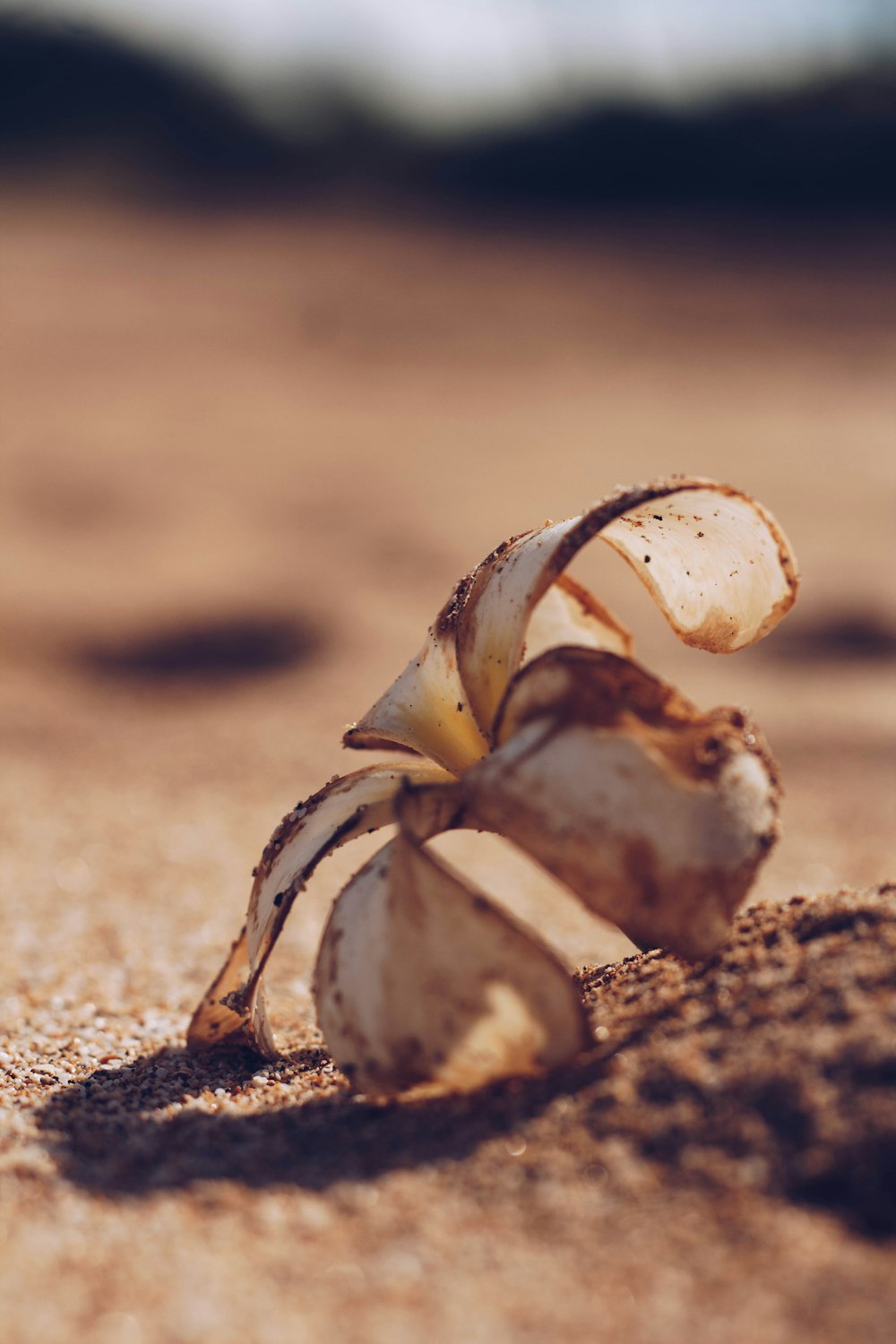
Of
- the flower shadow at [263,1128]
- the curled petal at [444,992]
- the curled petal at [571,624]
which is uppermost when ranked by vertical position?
the curled petal at [571,624]

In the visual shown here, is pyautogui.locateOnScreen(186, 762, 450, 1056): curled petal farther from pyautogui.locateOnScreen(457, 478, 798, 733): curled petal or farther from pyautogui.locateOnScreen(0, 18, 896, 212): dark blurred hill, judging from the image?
pyautogui.locateOnScreen(0, 18, 896, 212): dark blurred hill

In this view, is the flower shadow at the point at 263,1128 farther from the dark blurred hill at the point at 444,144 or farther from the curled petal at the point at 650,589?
the dark blurred hill at the point at 444,144

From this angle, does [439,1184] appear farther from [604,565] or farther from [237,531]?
[237,531]

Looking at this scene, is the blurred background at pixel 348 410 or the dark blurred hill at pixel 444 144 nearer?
the blurred background at pixel 348 410

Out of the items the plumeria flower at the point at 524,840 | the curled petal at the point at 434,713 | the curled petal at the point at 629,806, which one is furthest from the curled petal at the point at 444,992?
the curled petal at the point at 434,713

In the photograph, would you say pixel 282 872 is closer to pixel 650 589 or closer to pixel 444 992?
pixel 444 992

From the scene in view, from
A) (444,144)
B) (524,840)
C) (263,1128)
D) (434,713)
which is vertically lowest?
(263,1128)

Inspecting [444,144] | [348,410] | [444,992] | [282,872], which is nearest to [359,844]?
[282,872]
